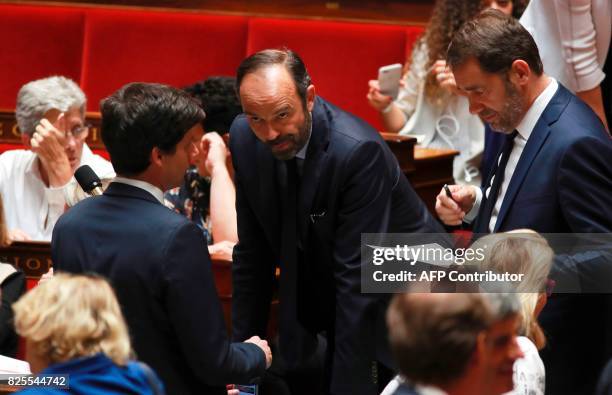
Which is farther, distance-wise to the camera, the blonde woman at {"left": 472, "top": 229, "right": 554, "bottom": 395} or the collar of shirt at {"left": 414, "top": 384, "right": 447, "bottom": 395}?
the blonde woman at {"left": 472, "top": 229, "right": 554, "bottom": 395}

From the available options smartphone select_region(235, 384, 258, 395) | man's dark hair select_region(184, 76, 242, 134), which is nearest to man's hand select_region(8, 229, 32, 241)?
man's dark hair select_region(184, 76, 242, 134)

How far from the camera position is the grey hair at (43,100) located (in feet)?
13.7

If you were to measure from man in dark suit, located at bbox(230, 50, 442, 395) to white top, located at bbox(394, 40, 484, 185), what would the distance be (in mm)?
1857

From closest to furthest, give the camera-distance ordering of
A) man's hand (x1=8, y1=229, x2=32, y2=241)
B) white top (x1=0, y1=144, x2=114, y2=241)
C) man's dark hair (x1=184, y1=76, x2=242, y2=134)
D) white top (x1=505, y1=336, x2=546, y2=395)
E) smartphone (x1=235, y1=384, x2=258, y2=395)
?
white top (x1=505, y1=336, x2=546, y2=395), smartphone (x1=235, y1=384, x2=258, y2=395), man's hand (x1=8, y1=229, x2=32, y2=241), man's dark hair (x1=184, y1=76, x2=242, y2=134), white top (x1=0, y1=144, x2=114, y2=241)

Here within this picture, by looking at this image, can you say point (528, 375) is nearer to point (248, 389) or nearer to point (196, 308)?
point (196, 308)

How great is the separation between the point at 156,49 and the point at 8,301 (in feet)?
8.92

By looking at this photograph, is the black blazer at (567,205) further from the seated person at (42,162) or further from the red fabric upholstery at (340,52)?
the red fabric upholstery at (340,52)

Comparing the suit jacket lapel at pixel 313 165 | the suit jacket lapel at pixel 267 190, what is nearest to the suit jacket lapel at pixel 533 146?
the suit jacket lapel at pixel 313 165

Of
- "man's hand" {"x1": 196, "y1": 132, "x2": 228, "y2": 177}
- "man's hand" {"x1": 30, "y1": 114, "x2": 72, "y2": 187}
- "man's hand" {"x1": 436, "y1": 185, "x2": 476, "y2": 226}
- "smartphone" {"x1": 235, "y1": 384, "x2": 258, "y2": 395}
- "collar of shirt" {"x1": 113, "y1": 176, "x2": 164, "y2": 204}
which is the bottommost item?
"smartphone" {"x1": 235, "y1": 384, "x2": 258, "y2": 395}

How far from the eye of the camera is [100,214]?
7.70 feet

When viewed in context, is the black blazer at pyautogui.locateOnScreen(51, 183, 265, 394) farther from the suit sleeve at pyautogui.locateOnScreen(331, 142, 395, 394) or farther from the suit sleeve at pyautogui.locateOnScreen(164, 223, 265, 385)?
the suit sleeve at pyautogui.locateOnScreen(331, 142, 395, 394)

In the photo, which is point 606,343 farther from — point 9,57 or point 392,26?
point 9,57

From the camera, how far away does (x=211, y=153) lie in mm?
3939

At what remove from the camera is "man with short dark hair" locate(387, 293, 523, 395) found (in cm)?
171
